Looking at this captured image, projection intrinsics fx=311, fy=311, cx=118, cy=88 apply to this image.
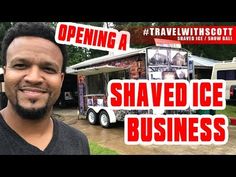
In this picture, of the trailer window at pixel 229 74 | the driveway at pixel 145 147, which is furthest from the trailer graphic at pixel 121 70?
the trailer window at pixel 229 74

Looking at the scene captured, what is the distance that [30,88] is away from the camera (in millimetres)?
1414

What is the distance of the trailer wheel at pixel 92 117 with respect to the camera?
718 cm

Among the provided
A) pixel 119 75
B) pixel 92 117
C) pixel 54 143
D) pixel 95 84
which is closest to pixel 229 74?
pixel 119 75

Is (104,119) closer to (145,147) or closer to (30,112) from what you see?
(145,147)

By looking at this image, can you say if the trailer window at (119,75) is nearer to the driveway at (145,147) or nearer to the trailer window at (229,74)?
the driveway at (145,147)

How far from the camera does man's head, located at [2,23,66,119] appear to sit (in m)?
1.41

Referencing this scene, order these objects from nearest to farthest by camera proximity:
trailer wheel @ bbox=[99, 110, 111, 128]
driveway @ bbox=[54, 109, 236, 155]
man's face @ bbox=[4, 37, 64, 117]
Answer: man's face @ bbox=[4, 37, 64, 117]
driveway @ bbox=[54, 109, 236, 155]
trailer wheel @ bbox=[99, 110, 111, 128]

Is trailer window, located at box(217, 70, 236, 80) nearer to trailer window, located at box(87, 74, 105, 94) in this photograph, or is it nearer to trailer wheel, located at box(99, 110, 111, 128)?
trailer window, located at box(87, 74, 105, 94)

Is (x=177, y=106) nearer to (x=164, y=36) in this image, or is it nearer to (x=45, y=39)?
(x=164, y=36)

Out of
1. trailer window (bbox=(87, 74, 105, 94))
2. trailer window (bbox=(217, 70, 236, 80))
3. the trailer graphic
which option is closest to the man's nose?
the trailer graphic

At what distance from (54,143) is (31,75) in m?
0.34

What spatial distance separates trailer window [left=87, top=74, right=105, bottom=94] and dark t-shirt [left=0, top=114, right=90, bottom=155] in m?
5.54

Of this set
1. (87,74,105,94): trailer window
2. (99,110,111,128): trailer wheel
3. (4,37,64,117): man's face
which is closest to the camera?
(4,37,64,117): man's face

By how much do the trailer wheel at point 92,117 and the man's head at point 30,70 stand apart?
5.72 metres
